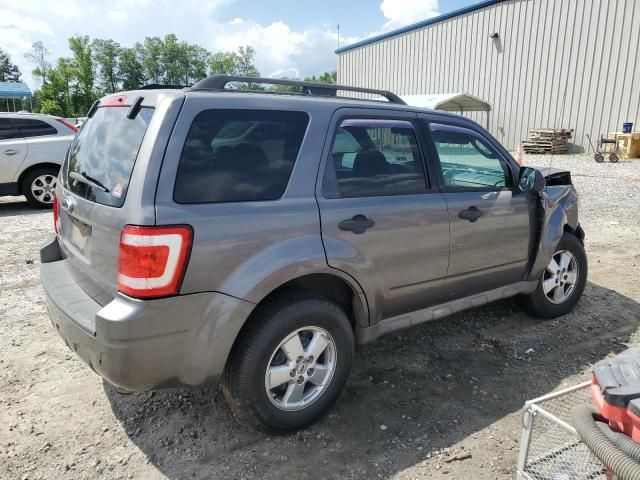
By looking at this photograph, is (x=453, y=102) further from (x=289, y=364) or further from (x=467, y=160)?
(x=289, y=364)

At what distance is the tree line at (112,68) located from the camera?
61.9 m

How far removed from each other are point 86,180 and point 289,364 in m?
1.52

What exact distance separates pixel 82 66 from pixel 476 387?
74.1 metres

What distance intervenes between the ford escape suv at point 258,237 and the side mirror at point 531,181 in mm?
343

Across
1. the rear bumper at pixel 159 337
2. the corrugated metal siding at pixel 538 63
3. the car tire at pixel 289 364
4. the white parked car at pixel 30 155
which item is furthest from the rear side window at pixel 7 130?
the corrugated metal siding at pixel 538 63

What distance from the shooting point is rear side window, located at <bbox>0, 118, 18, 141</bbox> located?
866cm

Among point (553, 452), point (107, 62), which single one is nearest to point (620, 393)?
point (553, 452)

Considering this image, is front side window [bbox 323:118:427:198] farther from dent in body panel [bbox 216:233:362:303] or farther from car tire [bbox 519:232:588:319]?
car tire [bbox 519:232:588:319]

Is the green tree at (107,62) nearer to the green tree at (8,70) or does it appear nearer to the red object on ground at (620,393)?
the green tree at (8,70)

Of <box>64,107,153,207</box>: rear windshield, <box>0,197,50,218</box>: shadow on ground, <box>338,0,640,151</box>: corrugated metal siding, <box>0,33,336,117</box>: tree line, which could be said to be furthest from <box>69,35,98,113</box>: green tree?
<box>64,107,153,207</box>: rear windshield

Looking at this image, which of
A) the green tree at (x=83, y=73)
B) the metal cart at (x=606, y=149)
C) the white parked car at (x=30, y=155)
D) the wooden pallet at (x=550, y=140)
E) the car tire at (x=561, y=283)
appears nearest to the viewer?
the car tire at (x=561, y=283)

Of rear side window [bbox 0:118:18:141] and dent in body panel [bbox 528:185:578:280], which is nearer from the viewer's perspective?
dent in body panel [bbox 528:185:578:280]

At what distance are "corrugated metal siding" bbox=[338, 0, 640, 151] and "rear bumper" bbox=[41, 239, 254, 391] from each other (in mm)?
20316

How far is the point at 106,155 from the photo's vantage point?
8.69 ft
